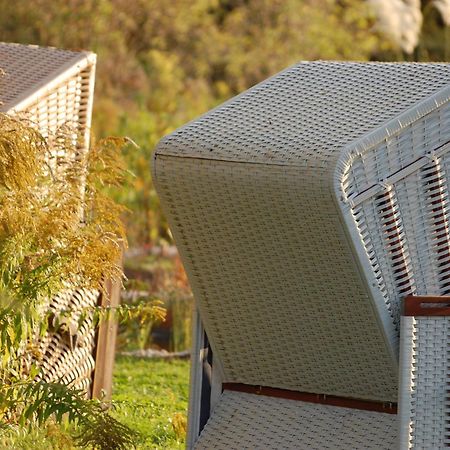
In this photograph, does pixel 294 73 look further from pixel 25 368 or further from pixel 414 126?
pixel 25 368

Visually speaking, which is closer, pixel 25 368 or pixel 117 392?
pixel 25 368

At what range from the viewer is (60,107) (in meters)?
5.39

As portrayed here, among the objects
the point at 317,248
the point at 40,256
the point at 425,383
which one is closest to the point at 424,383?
the point at 425,383

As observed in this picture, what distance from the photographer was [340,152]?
144 inches

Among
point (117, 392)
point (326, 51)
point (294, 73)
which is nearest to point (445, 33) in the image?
point (326, 51)

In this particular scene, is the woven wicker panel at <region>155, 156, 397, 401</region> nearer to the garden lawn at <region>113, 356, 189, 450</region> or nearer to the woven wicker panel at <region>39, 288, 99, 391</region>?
the garden lawn at <region>113, 356, 189, 450</region>

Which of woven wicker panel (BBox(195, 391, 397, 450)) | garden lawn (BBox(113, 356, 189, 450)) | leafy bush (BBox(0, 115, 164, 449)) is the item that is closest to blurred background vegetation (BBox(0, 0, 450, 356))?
garden lawn (BBox(113, 356, 189, 450))

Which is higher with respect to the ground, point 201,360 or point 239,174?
point 239,174

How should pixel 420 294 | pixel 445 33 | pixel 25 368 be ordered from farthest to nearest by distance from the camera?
pixel 445 33 < pixel 25 368 < pixel 420 294

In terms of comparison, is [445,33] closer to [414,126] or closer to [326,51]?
[326,51]

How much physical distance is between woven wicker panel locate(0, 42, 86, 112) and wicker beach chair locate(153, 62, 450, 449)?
1.18m

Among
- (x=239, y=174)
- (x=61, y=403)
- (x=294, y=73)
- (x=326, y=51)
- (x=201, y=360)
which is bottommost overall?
(x=61, y=403)

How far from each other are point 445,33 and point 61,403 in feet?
41.9

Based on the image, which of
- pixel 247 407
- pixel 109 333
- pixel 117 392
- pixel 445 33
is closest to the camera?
pixel 247 407
